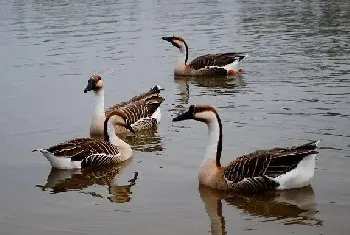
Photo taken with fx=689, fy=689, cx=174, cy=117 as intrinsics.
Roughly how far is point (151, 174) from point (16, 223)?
2905 millimetres

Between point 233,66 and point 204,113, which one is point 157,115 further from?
point 233,66

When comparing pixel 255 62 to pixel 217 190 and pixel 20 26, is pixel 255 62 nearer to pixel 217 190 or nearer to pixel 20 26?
pixel 217 190

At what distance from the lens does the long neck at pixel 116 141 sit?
1334 cm

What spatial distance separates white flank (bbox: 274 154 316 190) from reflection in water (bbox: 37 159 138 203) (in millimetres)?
2504

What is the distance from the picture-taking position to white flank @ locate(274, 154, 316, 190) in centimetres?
1070

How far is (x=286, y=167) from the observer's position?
10.7 m

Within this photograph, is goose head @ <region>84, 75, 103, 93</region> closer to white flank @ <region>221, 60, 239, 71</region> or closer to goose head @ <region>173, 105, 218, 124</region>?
goose head @ <region>173, 105, 218, 124</region>

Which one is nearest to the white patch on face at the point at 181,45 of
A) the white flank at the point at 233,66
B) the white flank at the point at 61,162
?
the white flank at the point at 233,66

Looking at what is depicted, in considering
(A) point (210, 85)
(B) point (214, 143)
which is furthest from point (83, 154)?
(A) point (210, 85)

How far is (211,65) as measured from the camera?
22000 mm

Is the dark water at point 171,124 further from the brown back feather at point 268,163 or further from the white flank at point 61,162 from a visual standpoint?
the brown back feather at point 268,163

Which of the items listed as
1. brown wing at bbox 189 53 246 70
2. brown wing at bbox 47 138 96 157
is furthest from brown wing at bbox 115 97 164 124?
brown wing at bbox 189 53 246 70

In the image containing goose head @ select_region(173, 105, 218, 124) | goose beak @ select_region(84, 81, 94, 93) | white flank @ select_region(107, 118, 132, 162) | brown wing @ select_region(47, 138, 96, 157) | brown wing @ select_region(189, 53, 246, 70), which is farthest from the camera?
brown wing @ select_region(189, 53, 246, 70)

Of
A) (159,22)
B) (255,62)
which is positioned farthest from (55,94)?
(159,22)
